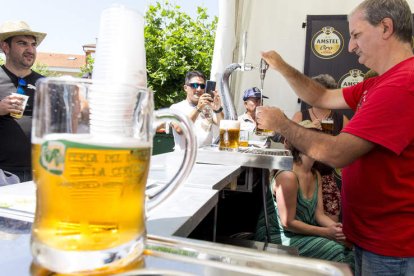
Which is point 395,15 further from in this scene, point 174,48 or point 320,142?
point 174,48

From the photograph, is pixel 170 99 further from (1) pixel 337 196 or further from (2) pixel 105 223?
(2) pixel 105 223

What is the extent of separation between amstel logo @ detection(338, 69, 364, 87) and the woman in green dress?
2.30 metres

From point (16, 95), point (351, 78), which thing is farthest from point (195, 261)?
point (351, 78)

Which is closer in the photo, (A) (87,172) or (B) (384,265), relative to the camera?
(A) (87,172)

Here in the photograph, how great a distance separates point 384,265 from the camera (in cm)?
157

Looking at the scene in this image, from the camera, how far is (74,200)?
456 mm

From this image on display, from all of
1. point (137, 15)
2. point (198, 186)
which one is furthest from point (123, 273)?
point (198, 186)

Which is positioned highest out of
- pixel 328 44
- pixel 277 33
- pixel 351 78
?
pixel 277 33

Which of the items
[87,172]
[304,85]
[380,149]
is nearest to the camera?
[87,172]

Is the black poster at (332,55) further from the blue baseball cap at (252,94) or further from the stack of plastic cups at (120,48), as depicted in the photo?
the stack of plastic cups at (120,48)

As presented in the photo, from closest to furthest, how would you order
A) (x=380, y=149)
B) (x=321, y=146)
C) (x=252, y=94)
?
1. (x=380, y=149)
2. (x=321, y=146)
3. (x=252, y=94)

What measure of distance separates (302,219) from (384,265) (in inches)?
41.4

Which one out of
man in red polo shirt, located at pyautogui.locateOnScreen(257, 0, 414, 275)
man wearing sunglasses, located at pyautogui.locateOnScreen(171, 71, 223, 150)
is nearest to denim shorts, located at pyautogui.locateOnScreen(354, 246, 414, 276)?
man in red polo shirt, located at pyautogui.locateOnScreen(257, 0, 414, 275)

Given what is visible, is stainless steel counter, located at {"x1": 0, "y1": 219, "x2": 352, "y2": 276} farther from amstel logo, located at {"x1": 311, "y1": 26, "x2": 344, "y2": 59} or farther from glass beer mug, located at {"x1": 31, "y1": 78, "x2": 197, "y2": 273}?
amstel logo, located at {"x1": 311, "y1": 26, "x2": 344, "y2": 59}
